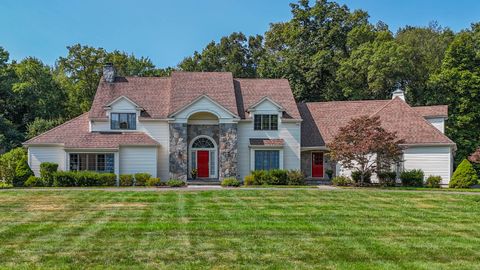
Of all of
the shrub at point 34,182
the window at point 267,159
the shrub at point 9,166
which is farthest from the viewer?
the window at point 267,159

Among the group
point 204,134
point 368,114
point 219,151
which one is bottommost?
point 219,151

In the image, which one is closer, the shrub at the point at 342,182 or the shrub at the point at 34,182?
the shrub at the point at 34,182

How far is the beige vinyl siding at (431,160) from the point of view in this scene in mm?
30938

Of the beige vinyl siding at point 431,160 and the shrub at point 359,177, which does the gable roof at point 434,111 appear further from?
the shrub at point 359,177

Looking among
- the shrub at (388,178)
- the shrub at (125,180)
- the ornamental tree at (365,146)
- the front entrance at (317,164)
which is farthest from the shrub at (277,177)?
the shrub at (125,180)

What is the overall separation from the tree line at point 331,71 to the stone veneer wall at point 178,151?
1458 cm

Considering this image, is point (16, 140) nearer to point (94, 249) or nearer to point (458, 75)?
point (94, 249)

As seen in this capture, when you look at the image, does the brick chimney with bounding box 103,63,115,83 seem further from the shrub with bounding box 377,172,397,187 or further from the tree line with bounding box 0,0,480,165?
the shrub with bounding box 377,172,397,187

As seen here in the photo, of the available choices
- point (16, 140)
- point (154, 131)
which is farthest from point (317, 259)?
point (16, 140)

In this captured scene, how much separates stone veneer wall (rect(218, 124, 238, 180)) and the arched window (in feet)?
3.73

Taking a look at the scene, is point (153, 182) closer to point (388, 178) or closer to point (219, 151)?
point (219, 151)

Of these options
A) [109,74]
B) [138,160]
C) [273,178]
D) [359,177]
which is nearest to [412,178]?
[359,177]

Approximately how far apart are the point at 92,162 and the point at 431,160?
2239 cm

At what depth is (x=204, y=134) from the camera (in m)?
32.9
